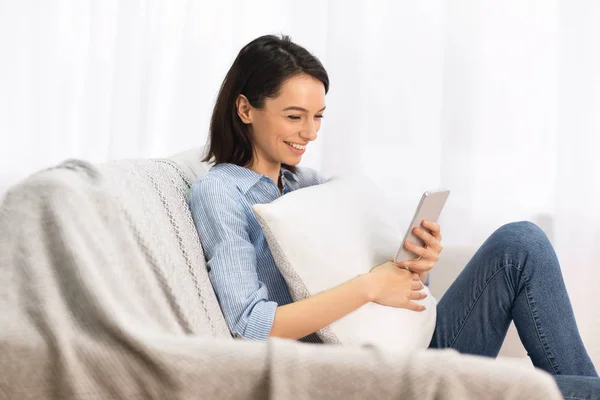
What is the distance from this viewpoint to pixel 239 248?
123 centimetres

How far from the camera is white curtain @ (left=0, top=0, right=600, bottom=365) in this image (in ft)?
7.34

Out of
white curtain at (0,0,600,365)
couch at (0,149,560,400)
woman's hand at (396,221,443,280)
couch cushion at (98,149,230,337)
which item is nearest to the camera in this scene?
couch at (0,149,560,400)

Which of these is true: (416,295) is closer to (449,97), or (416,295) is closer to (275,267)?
Answer: (275,267)

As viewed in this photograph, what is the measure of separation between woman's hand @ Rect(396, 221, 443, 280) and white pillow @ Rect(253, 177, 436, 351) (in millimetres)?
47

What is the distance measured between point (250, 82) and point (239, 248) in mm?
397

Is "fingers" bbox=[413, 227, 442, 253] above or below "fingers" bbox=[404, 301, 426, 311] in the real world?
above

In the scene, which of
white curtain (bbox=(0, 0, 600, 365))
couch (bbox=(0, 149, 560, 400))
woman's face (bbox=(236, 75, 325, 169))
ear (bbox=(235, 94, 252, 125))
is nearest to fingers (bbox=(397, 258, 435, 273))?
woman's face (bbox=(236, 75, 325, 169))

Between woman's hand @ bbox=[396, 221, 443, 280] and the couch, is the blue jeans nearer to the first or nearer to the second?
woman's hand @ bbox=[396, 221, 443, 280]

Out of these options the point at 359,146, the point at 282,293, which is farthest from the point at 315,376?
the point at 359,146

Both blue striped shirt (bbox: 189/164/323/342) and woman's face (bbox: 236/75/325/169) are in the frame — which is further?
woman's face (bbox: 236/75/325/169)

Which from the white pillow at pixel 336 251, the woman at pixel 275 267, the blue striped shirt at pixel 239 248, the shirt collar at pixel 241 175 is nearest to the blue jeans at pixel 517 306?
the woman at pixel 275 267

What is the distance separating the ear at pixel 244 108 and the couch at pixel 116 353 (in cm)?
58

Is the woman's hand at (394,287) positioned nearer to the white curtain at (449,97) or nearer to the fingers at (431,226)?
the fingers at (431,226)

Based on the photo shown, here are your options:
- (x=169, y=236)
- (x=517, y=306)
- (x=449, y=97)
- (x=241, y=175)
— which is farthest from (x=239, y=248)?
(x=449, y=97)
